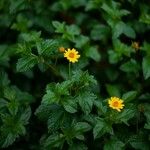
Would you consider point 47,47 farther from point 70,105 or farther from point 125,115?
point 125,115

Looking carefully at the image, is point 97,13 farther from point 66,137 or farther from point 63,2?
point 66,137

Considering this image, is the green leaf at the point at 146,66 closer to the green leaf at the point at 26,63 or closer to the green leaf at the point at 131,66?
the green leaf at the point at 131,66

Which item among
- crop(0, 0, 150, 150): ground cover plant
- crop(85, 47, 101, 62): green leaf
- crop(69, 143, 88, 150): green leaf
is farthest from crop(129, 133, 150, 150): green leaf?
crop(85, 47, 101, 62): green leaf

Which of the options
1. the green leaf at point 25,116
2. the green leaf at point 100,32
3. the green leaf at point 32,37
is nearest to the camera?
the green leaf at point 25,116

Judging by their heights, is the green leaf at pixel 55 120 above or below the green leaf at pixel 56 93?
below

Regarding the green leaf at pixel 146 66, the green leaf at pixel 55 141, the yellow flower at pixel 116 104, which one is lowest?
the green leaf at pixel 55 141

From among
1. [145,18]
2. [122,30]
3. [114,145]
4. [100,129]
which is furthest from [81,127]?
[145,18]

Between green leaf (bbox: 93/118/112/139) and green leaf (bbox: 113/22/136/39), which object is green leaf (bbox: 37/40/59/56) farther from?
green leaf (bbox: 113/22/136/39)

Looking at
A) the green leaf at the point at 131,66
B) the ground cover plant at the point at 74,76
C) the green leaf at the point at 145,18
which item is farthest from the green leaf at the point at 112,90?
the green leaf at the point at 145,18

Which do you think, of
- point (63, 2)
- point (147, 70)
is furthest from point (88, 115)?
point (63, 2)
